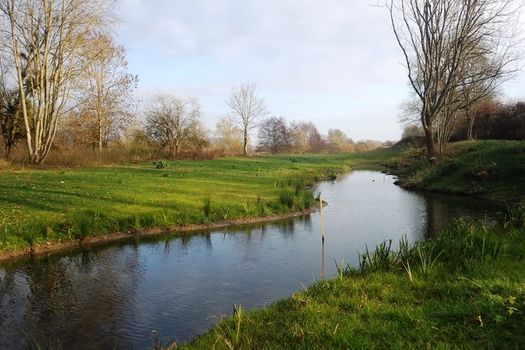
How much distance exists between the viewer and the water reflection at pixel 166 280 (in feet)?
23.9

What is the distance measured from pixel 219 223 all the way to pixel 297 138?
88.0 m

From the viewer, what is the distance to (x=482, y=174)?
2559 centimetres

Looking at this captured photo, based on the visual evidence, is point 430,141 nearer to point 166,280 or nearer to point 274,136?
point 166,280

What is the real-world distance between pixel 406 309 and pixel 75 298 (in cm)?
642

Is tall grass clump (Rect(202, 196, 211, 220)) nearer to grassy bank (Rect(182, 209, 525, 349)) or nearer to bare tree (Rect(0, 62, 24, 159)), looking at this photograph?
grassy bank (Rect(182, 209, 525, 349))

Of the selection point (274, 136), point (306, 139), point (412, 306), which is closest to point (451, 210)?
Result: point (412, 306)

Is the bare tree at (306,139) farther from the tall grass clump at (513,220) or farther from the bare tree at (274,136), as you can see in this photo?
the tall grass clump at (513,220)

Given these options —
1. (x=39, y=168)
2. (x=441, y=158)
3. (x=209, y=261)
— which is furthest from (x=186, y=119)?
(x=209, y=261)

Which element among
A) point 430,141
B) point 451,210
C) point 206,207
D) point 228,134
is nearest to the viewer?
point 206,207

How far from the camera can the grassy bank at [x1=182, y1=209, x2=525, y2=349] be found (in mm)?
5008

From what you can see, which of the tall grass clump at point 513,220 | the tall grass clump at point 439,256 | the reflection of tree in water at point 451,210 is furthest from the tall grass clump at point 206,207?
the tall grass clump at point 513,220

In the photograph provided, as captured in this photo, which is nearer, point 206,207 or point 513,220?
point 513,220

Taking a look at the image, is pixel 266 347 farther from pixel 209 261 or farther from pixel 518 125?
pixel 518 125

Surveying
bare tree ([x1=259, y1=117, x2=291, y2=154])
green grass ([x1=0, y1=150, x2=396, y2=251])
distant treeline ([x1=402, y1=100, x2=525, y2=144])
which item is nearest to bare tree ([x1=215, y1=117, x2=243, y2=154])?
bare tree ([x1=259, y1=117, x2=291, y2=154])
